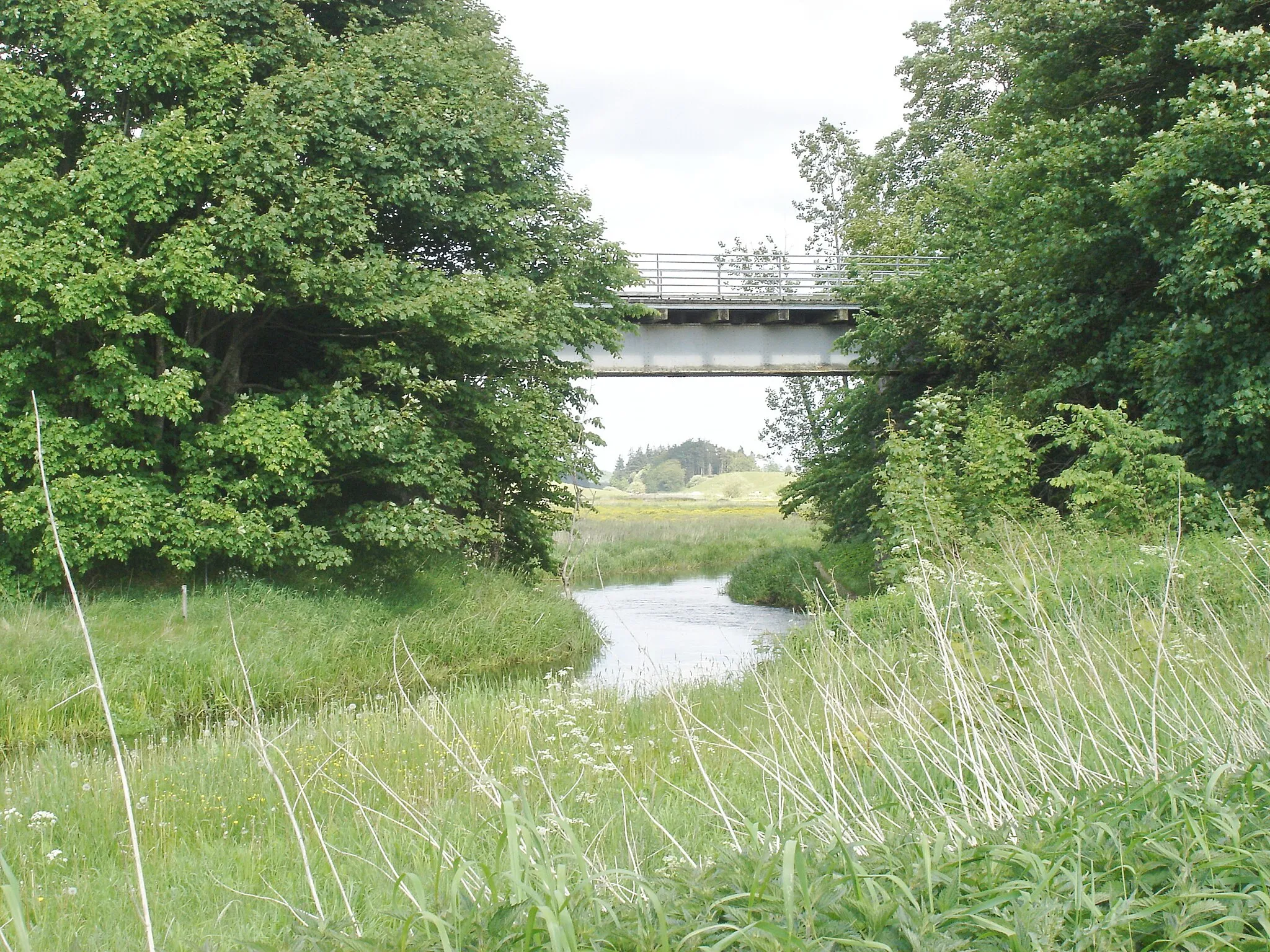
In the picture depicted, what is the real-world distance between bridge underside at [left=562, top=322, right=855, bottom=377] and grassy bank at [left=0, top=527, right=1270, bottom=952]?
17.0 m

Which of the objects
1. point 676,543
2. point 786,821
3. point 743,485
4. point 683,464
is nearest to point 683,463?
point 683,464

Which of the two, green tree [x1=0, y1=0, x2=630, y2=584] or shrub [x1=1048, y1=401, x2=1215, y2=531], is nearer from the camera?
shrub [x1=1048, y1=401, x2=1215, y2=531]

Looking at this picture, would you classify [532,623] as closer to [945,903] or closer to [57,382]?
[57,382]

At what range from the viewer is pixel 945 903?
2723mm

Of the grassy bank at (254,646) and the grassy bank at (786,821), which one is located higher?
the grassy bank at (786,821)

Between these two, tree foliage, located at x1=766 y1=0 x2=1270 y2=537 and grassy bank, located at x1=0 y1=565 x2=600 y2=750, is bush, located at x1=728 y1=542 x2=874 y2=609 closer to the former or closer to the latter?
tree foliage, located at x1=766 y1=0 x2=1270 y2=537

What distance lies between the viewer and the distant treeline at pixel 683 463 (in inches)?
5812

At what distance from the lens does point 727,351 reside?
84.1 feet

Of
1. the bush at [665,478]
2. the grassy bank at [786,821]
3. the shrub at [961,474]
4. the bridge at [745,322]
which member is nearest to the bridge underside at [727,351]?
the bridge at [745,322]

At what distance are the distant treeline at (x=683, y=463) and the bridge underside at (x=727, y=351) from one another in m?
118

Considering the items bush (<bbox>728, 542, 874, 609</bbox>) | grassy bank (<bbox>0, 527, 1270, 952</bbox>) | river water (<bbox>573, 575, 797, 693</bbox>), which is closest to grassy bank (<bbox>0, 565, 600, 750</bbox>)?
river water (<bbox>573, 575, 797, 693</bbox>)

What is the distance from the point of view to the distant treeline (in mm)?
147625

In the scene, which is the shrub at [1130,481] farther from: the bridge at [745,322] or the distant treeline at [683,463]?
the distant treeline at [683,463]

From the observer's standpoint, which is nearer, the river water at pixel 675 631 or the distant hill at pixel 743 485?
the river water at pixel 675 631
